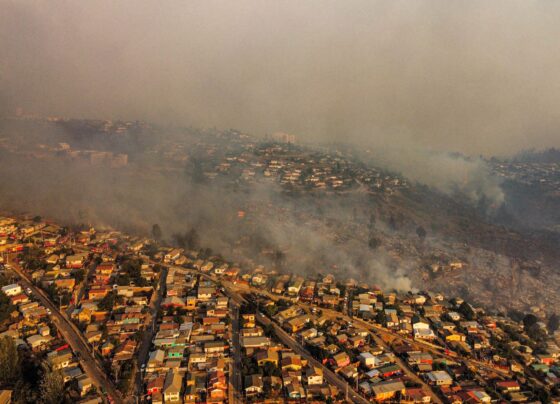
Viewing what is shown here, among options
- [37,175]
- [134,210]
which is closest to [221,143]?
[37,175]

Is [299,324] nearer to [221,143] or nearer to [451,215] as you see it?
[451,215]

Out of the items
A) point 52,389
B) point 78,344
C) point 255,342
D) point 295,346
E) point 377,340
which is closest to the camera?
point 52,389

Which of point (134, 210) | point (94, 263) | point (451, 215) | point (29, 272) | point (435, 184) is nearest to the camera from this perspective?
point (29, 272)

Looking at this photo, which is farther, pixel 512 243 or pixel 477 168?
pixel 477 168

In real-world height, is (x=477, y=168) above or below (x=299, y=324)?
below

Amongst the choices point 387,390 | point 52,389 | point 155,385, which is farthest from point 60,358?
point 387,390

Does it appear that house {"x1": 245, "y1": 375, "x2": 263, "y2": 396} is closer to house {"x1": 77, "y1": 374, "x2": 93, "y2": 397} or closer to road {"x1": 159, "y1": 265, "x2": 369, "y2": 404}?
road {"x1": 159, "y1": 265, "x2": 369, "y2": 404}

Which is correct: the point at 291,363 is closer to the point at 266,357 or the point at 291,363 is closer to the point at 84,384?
the point at 266,357
